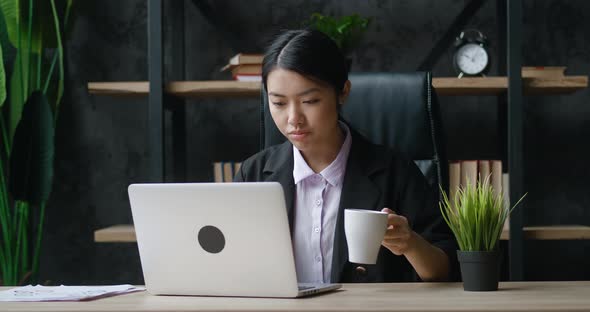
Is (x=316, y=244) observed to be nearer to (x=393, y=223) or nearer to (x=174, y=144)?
(x=393, y=223)

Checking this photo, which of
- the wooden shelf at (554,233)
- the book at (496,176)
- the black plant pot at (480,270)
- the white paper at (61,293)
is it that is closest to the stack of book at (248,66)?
the book at (496,176)

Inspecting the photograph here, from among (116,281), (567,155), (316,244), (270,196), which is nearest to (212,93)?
(116,281)

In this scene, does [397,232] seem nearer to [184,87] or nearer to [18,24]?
[184,87]

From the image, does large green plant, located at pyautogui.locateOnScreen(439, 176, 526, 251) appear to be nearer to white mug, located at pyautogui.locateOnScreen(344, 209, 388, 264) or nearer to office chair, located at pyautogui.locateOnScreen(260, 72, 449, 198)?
white mug, located at pyautogui.locateOnScreen(344, 209, 388, 264)

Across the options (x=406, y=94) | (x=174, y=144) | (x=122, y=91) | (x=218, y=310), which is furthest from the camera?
(x=174, y=144)

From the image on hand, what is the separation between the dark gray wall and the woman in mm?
1064

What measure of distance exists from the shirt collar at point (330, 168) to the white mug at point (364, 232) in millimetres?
547

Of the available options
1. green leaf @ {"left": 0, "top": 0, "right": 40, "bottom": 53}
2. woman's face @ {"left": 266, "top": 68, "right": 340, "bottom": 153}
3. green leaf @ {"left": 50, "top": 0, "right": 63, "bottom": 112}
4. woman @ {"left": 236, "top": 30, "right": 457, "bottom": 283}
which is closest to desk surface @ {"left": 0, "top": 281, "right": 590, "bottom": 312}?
woman @ {"left": 236, "top": 30, "right": 457, "bottom": 283}

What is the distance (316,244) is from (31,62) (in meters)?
1.46

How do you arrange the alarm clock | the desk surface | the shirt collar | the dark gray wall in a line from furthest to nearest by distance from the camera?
the dark gray wall < the alarm clock < the shirt collar < the desk surface

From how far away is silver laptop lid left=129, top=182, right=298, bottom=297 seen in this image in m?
1.19

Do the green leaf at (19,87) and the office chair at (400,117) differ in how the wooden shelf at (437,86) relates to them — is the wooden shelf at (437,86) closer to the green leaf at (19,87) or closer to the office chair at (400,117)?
the green leaf at (19,87)

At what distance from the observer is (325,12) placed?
288 cm

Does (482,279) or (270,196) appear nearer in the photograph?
(270,196)
